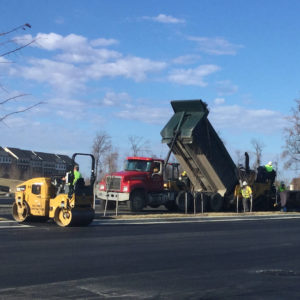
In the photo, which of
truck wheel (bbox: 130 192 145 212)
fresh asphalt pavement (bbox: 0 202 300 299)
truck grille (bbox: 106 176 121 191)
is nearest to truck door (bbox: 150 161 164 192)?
truck wheel (bbox: 130 192 145 212)

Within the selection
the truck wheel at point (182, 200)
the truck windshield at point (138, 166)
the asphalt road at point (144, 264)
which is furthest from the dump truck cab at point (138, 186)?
the asphalt road at point (144, 264)

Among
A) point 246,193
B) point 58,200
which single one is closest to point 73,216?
point 58,200

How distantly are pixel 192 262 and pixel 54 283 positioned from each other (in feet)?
10.5

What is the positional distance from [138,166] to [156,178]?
100 cm

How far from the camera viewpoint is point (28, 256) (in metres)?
9.98

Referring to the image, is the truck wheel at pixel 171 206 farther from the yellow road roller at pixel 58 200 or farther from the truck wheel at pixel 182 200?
the yellow road roller at pixel 58 200

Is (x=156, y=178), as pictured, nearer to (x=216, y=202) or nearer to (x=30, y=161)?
(x=216, y=202)

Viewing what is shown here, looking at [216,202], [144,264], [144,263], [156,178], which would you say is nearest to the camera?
[144,264]

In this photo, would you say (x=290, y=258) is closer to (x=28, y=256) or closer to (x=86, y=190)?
(x=28, y=256)

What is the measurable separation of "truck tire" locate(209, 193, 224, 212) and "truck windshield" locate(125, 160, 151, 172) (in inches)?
133

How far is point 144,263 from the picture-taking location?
31.9 ft

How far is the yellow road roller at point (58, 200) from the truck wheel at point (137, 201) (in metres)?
6.97

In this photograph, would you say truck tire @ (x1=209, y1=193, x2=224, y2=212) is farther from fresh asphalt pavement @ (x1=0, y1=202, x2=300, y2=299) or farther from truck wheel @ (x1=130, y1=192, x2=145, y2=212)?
fresh asphalt pavement @ (x1=0, y1=202, x2=300, y2=299)

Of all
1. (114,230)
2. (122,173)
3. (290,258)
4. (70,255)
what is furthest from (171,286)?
(122,173)
